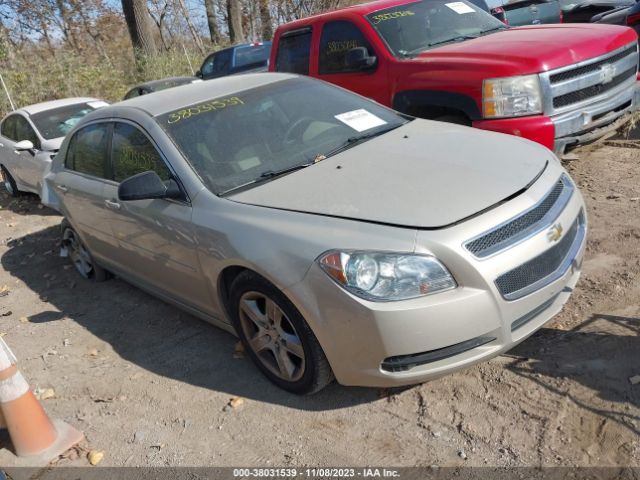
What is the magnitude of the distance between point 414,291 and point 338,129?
1705 mm

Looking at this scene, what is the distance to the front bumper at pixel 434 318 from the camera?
105 inches

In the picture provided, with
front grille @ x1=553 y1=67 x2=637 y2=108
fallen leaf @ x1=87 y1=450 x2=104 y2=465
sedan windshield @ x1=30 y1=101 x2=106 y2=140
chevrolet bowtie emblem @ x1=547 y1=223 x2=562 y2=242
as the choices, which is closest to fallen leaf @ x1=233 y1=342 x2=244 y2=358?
fallen leaf @ x1=87 y1=450 x2=104 y2=465

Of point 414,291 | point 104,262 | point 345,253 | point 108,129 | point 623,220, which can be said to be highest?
point 108,129

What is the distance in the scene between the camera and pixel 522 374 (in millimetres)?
3137

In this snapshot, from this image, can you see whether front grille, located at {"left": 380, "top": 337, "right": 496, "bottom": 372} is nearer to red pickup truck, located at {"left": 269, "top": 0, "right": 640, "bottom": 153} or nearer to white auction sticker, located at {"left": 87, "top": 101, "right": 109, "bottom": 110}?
red pickup truck, located at {"left": 269, "top": 0, "right": 640, "bottom": 153}

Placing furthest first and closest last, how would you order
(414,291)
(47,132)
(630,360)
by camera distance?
1. (47,132)
2. (630,360)
3. (414,291)

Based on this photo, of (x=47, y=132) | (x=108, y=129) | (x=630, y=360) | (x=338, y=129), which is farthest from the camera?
(x=47, y=132)

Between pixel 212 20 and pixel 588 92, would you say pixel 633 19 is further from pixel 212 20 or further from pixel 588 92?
pixel 212 20

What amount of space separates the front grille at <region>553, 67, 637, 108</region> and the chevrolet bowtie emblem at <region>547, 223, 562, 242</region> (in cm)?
243

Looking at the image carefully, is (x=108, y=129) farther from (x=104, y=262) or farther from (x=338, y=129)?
(x=338, y=129)

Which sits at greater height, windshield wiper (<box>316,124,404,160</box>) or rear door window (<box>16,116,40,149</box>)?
windshield wiper (<box>316,124,404,160</box>)

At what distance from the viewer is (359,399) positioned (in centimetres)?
324

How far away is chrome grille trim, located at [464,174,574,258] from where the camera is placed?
2.70 meters

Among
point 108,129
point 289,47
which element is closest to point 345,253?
point 108,129
